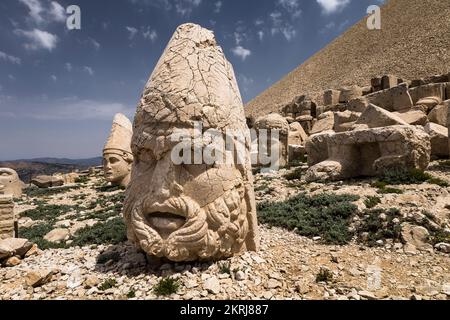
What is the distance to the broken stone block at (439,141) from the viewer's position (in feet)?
26.8

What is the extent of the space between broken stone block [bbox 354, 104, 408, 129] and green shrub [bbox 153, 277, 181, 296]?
733cm

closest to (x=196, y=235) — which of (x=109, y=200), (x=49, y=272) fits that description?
(x=49, y=272)

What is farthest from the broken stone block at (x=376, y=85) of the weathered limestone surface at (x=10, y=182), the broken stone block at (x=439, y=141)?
the weathered limestone surface at (x=10, y=182)

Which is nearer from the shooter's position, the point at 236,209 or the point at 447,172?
the point at 236,209

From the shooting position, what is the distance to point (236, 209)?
125 inches

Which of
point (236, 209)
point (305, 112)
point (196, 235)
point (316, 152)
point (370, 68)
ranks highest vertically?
point (370, 68)

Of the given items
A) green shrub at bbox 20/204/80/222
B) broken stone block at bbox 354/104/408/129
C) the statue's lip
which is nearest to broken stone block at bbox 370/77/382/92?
broken stone block at bbox 354/104/408/129

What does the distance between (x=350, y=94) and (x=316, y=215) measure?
65.5ft

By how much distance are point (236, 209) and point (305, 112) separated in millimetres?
21185

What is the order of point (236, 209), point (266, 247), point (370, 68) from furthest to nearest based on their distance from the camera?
point (370, 68), point (266, 247), point (236, 209)

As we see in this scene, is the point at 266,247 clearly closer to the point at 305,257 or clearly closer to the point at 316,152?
the point at 305,257

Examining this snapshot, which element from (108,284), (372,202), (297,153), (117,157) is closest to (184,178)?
(108,284)

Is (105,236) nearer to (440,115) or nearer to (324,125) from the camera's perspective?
(440,115)

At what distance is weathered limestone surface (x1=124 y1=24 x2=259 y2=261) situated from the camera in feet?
9.86
